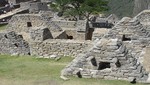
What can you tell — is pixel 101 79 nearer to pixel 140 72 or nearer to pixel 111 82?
pixel 111 82

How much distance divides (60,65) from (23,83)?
3.46 m

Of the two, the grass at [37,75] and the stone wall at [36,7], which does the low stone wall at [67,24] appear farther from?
the stone wall at [36,7]

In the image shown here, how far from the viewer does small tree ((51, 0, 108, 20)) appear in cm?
3644

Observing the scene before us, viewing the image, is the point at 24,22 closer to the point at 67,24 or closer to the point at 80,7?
the point at 67,24

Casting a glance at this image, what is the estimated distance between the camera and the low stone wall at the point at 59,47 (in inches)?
725

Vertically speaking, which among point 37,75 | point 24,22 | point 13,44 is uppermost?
point 24,22

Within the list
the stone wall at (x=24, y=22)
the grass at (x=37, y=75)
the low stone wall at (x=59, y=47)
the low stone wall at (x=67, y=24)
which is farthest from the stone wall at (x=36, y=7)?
the grass at (x=37, y=75)

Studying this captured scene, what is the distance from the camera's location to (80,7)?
1455 inches

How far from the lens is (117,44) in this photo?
12570mm

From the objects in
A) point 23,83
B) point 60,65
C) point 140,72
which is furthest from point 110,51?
point 60,65

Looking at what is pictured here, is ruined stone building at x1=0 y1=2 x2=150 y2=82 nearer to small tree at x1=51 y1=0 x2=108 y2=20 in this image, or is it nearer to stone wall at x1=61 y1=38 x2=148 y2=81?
stone wall at x1=61 y1=38 x2=148 y2=81

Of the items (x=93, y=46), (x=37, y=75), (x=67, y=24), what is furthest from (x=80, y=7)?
(x=93, y=46)

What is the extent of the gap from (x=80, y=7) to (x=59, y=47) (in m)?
18.7

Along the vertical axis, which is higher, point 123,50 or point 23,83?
point 123,50
